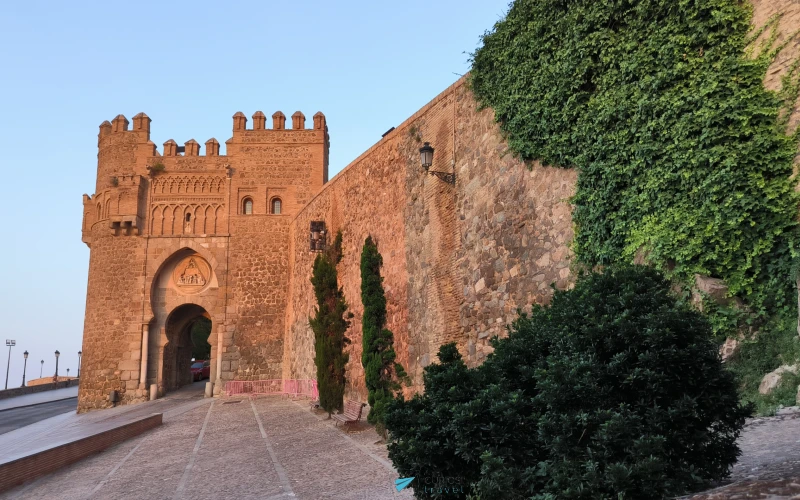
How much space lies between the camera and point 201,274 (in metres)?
21.5

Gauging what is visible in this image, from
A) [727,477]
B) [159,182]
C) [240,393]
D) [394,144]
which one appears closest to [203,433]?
[394,144]

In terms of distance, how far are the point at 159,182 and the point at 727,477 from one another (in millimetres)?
21185

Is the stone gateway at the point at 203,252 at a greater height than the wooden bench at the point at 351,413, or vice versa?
the stone gateway at the point at 203,252

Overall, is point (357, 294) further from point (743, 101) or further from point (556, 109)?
point (743, 101)

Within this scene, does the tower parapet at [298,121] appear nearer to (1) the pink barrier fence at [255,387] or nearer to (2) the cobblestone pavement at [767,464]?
(1) the pink barrier fence at [255,387]

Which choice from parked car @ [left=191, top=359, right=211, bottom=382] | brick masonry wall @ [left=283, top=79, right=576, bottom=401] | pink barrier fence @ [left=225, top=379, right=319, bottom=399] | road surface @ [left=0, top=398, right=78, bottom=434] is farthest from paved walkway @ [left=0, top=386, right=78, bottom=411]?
brick masonry wall @ [left=283, top=79, right=576, bottom=401]

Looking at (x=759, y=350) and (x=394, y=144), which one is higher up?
(x=394, y=144)

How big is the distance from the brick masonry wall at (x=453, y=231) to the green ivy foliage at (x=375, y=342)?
8.9 inches

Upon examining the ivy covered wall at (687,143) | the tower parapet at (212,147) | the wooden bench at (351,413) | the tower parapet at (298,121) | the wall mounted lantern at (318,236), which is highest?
the tower parapet at (298,121)

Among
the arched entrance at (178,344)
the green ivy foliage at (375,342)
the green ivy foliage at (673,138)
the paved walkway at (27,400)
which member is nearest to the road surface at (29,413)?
the paved walkway at (27,400)

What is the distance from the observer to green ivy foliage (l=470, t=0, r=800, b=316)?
470 centimetres

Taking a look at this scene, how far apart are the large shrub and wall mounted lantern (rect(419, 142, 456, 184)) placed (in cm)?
540

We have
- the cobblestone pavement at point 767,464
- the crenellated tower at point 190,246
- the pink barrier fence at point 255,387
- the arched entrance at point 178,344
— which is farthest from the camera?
the arched entrance at point 178,344

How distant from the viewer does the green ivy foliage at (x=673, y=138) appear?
4703 mm
